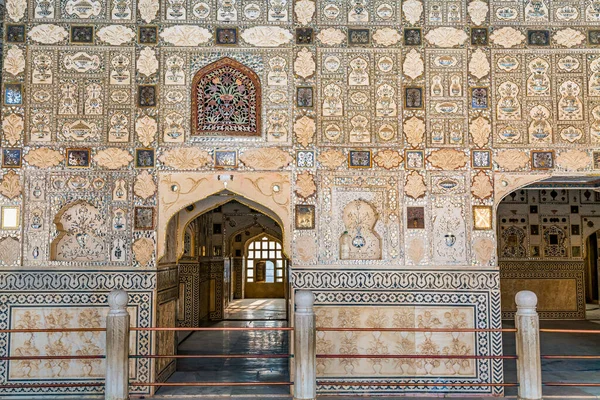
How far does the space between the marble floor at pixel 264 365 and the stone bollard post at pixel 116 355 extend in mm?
985

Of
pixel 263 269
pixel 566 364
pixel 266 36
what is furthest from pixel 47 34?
pixel 263 269

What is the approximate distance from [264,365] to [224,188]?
9.13ft

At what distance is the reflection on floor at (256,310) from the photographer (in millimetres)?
13148

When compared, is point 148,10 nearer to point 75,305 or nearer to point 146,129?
point 146,129

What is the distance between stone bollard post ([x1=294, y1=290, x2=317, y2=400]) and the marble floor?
0.80 meters

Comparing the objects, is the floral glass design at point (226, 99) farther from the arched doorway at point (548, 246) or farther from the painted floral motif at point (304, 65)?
the arched doorway at point (548, 246)

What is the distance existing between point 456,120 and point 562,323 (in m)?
7.29

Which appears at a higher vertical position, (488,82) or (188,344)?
(488,82)

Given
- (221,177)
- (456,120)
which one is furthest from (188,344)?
(456,120)

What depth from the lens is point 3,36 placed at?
639 cm

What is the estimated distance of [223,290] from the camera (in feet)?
42.6

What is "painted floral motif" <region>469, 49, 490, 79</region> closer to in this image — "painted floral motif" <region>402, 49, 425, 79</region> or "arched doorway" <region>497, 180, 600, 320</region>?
"painted floral motif" <region>402, 49, 425, 79</region>

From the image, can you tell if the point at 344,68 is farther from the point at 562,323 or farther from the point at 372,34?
the point at 562,323

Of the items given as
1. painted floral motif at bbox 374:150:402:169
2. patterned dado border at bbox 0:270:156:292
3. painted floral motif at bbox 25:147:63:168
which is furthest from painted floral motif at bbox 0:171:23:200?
painted floral motif at bbox 374:150:402:169
